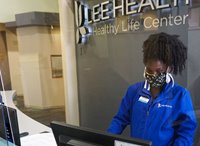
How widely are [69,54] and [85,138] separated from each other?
3492 mm

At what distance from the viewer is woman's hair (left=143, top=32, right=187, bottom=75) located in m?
1.60

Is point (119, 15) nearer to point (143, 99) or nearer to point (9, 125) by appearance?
point (143, 99)

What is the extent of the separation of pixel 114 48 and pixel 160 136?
7.00 feet

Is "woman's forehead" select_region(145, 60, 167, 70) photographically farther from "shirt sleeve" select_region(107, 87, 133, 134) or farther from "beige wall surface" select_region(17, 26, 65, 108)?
"beige wall surface" select_region(17, 26, 65, 108)

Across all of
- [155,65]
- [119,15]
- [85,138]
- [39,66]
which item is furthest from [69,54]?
[85,138]

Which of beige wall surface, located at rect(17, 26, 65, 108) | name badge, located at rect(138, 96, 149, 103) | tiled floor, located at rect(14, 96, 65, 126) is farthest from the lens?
beige wall surface, located at rect(17, 26, 65, 108)

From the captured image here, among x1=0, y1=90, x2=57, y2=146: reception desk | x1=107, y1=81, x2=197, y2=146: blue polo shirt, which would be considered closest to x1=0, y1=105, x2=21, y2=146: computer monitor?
x1=0, y1=90, x2=57, y2=146: reception desk

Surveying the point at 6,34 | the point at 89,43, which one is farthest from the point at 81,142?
the point at 6,34

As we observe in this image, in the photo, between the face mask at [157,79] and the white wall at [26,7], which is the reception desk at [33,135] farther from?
the white wall at [26,7]

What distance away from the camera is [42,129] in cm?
241

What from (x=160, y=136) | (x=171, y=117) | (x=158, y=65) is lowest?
(x=160, y=136)

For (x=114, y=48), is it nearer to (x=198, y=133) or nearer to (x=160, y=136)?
(x=198, y=133)

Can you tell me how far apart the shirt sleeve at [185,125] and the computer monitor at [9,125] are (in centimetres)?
98

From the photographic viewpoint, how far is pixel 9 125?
1.34m
